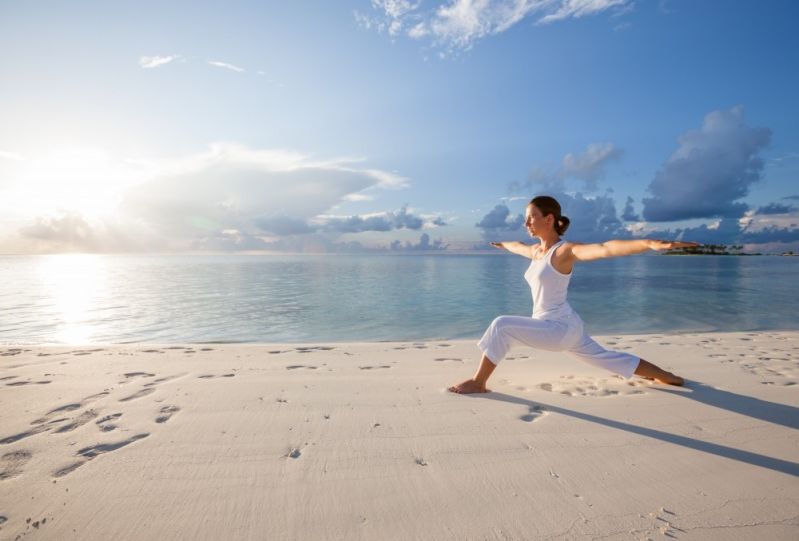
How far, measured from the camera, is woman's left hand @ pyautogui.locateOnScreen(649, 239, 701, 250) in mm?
2887

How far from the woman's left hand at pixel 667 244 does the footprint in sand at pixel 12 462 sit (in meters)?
5.07

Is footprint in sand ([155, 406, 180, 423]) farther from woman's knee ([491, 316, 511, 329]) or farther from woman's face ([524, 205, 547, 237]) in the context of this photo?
woman's face ([524, 205, 547, 237])

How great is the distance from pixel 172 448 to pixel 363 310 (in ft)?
41.5

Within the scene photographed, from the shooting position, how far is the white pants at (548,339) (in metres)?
4.23

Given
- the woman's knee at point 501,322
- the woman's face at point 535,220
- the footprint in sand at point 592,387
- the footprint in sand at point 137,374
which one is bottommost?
the footprint in sand at point 592,387

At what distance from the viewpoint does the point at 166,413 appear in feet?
12.5

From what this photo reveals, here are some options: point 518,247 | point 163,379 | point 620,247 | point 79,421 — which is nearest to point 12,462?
point 79,421

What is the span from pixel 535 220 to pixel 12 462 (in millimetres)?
4977

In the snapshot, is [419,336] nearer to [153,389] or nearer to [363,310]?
[363,310]

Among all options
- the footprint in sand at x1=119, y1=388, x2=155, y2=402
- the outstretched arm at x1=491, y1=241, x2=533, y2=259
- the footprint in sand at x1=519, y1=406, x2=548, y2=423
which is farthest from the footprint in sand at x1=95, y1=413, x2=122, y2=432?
the outstretched arm at x1=491, y1=241, x2=533, y2=259

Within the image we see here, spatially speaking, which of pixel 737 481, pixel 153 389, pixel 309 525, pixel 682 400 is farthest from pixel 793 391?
pixel 153 389

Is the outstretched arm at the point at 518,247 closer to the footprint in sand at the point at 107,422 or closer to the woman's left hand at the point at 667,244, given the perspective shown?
the woman's left hand at the point at 667,244

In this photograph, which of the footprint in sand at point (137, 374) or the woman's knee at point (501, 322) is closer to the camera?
the woman's knee at point (501, 322)

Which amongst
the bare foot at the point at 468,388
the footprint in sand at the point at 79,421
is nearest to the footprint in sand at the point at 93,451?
the footprint in sand at the point at 79,421
